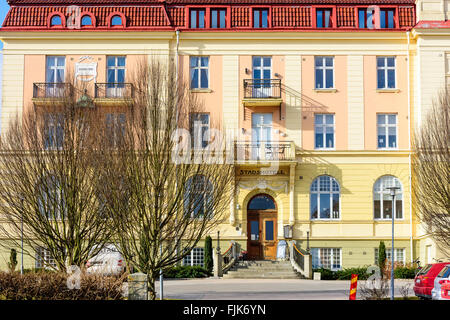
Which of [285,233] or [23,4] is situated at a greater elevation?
[23,4]

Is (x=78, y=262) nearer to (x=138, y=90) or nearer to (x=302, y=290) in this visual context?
(x=138, y=90)

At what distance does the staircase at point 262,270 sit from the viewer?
33.5m

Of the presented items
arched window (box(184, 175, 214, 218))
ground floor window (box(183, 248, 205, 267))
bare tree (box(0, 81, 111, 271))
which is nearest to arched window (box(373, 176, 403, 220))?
ground floor window (box(183, 248, 205, 267))

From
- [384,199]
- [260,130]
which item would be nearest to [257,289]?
[260,130]

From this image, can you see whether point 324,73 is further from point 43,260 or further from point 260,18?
point 43,260

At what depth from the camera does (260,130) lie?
37.7 metres

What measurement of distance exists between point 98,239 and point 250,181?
13.4 m

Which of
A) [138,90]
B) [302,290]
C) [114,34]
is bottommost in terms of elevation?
[302,290]

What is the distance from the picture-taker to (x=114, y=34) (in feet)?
123

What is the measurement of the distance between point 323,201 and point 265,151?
13.7 feet

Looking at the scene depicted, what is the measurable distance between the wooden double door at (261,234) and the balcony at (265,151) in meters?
3.15

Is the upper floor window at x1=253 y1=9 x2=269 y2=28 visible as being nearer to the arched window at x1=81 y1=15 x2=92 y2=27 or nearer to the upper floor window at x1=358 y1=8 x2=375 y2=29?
the upper floor window at x1=358 y1=8 x2=375 y2=29
